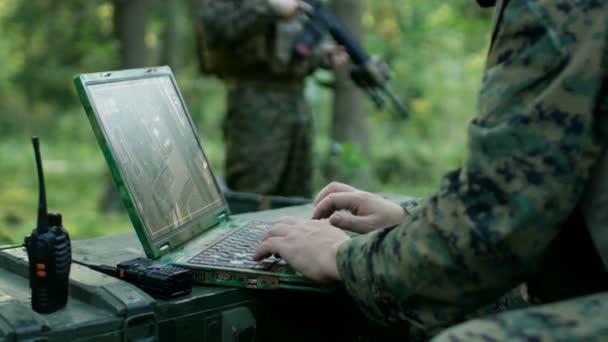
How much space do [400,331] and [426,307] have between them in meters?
0.63

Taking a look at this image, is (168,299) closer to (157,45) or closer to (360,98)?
(360,98)

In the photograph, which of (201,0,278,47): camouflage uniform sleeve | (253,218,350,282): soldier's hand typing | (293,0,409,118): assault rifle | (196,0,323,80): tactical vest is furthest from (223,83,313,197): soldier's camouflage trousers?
(253,218,350,282): soldier's hand typing

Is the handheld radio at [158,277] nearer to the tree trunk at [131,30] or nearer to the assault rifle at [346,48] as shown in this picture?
the assault rifle at [346,48]

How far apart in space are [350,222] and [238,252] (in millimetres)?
280

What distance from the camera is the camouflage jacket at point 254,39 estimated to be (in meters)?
4.72

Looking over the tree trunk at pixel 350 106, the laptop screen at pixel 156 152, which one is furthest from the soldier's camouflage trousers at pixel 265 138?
the laptop screen at pixel 156 152

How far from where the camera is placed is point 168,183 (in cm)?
201

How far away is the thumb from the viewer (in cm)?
188

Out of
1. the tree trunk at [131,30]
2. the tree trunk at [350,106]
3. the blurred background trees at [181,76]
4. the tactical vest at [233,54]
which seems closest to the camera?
the tactical vest at [233,54]

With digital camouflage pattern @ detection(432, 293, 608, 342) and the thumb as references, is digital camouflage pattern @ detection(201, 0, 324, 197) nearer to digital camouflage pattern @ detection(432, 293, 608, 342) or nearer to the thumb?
the thumb

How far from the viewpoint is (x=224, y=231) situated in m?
2.24

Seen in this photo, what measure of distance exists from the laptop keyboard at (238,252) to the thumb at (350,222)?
17cm

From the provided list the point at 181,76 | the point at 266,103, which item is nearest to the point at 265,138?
the point at 266,103

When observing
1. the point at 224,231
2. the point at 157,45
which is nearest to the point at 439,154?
the point at 157,45
